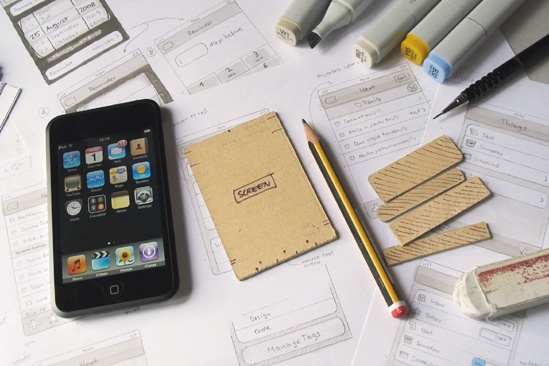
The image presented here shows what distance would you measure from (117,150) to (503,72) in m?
0.40

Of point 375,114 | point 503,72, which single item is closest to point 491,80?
point 503,72

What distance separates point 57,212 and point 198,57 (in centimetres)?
22

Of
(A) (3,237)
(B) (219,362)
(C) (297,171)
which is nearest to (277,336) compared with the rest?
(B) (219,362)

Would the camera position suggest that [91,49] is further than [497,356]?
Yes

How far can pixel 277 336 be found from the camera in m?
0.50

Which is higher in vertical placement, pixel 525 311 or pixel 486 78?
pixel 486 78

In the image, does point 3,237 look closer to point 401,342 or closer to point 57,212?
point 57,212

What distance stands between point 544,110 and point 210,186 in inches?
13.4

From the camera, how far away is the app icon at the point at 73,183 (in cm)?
55

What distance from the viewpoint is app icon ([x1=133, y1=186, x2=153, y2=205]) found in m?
0.54

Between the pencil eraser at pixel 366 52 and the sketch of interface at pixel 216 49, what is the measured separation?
3.4 inches

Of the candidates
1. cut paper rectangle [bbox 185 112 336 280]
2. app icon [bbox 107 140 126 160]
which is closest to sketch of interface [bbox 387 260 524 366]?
cut paper rectangle [bbox 185 112 336 280]

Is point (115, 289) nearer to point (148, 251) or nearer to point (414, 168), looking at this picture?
point (148, 251)

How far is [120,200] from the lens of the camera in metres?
0.54
